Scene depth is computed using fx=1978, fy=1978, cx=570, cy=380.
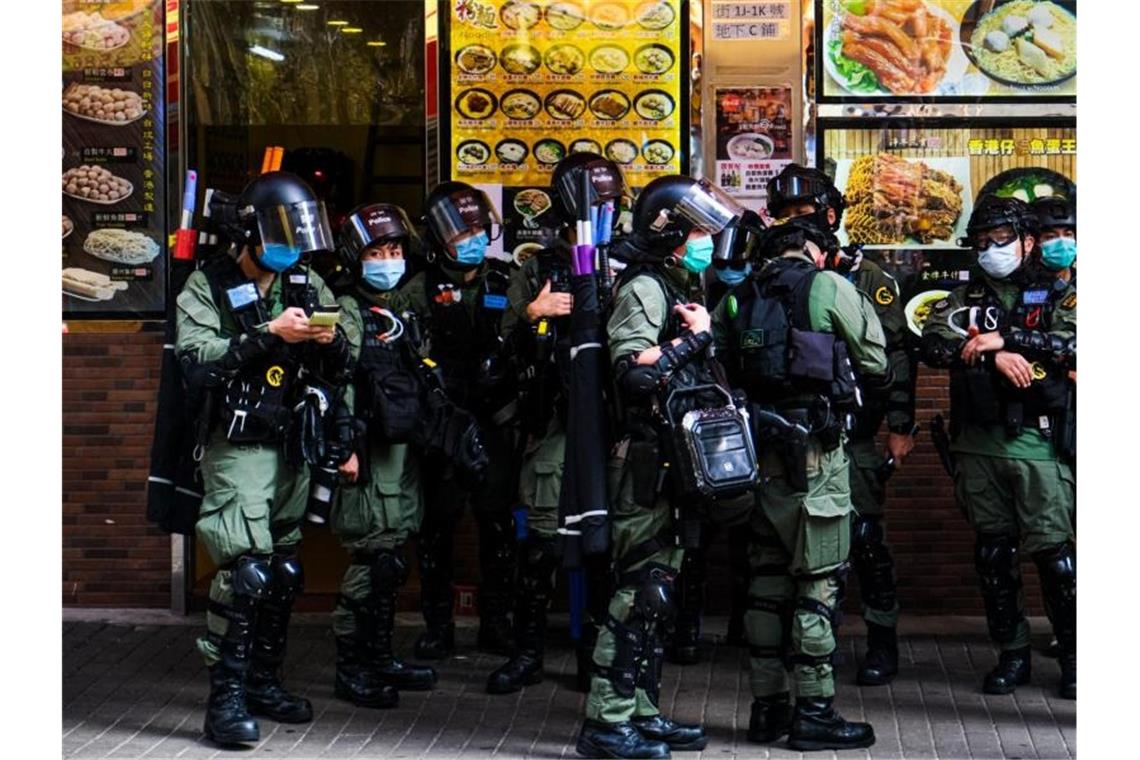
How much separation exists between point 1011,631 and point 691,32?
3.29 meters

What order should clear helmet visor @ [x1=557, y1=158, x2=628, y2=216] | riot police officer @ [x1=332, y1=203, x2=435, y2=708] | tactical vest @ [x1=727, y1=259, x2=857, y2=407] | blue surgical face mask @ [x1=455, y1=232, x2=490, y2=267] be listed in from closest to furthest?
tactical vest @ [x1=727, y1=259, x2=857, y2=407] → clear helmet visor @ [x1=557, y1=158, x2=628, y2=216] → riot police officer @ [x1=332, y1=203, x2=435, y2=708] → blue surgical face mask @ [x1=455, y1=232, x2=490, y2=267]

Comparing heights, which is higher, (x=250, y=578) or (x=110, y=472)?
(x=110, y=472)

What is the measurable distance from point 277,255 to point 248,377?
1.53ft

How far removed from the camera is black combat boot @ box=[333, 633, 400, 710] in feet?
26.5

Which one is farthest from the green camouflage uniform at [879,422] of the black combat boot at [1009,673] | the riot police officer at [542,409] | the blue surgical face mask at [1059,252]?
the riot police officer at [542,409]

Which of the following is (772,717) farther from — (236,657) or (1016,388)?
(236,657)

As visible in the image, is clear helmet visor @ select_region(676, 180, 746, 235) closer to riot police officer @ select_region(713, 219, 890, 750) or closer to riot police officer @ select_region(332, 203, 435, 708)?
riot police officer @ select_region(713, 219, 890, 750)

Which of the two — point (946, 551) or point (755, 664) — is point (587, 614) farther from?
point (946, 551)

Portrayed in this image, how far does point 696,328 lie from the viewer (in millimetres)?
6945

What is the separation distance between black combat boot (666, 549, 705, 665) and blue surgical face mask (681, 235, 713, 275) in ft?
6.40

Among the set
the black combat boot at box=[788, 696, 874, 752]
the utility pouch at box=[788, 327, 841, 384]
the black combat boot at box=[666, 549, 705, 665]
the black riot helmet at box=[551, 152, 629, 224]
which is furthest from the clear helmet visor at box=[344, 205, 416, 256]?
the black combat boot at box=[788, 696, 874, 752]

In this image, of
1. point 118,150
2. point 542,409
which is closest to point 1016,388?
point 542,409

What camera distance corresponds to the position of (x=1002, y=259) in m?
8.11

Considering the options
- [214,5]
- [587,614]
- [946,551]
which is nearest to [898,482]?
[946,551]
